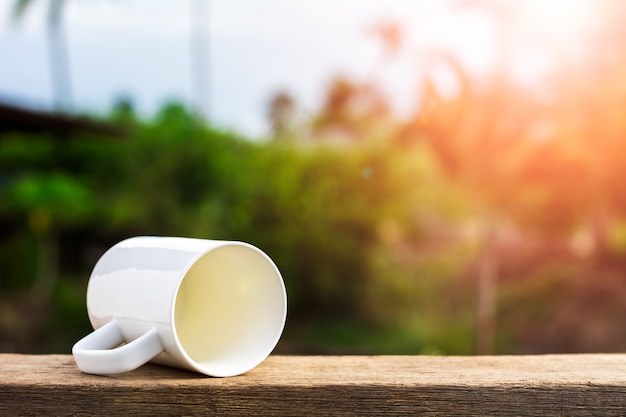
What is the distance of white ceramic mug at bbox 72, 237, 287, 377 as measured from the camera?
3.46 ft

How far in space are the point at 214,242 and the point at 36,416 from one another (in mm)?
317

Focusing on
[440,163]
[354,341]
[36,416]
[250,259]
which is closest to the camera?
[36,416]

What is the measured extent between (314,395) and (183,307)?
12.9 inches

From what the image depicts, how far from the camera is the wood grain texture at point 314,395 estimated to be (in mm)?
1014

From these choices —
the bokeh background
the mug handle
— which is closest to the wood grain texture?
the mug handle

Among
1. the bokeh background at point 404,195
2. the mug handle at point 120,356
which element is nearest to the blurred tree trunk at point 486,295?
the bokeh background at point 404,195

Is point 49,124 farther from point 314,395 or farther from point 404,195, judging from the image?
point 314,395

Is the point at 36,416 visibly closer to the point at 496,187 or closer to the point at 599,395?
the point at 599,395

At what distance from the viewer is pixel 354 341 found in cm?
1244

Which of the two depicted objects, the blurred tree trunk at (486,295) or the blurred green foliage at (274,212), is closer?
the blurred tree trunk at (486,295)

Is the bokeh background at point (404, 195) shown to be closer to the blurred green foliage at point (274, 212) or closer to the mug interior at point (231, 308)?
the blurred green foliage at point (274, 212)

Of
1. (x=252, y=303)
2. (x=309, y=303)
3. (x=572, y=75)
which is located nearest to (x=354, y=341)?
(x=309, y=303)

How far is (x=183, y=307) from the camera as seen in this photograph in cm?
126

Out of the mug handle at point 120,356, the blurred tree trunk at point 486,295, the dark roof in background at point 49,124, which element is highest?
the dark roof in background at point 49,124
